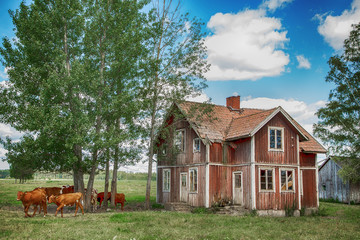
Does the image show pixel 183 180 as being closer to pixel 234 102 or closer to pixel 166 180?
pixel 166 180

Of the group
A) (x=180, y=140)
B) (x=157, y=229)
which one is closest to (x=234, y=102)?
(x=180, y=140)

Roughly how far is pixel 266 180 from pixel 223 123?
21.7 feet

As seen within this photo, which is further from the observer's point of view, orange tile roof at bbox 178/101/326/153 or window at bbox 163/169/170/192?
window at bbox 163/169/170/192

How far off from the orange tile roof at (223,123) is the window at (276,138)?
1.32 m

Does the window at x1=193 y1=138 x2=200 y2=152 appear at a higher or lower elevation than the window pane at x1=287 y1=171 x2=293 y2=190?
higher

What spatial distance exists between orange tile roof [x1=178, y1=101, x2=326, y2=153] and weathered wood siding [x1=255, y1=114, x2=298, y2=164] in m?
0.75

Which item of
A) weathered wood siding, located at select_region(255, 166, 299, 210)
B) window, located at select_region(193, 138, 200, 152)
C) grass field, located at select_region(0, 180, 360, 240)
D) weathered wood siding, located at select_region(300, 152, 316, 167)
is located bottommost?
grass field, located at select_region(0, 180, 360, 240)

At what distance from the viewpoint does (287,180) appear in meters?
28.0

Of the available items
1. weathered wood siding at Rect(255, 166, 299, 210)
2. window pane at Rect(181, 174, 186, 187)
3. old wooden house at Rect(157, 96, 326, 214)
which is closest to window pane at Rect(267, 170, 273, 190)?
old wooden house at Rect(157, 96, 326, 214)

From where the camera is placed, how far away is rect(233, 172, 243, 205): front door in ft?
89.5

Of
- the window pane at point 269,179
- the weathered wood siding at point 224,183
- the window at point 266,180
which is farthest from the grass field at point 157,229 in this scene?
the window pane at point 269,179

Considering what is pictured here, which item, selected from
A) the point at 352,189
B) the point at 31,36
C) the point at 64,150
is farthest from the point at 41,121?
the point at 352,189

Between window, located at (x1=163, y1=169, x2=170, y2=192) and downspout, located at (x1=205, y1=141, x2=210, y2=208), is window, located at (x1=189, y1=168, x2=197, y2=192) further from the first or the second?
window, located at (x1=163, y1=169, x2=170, y2=192)

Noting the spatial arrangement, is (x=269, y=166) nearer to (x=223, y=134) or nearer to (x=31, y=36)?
(x=223, y=134)
